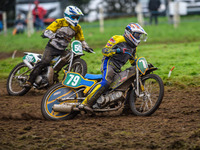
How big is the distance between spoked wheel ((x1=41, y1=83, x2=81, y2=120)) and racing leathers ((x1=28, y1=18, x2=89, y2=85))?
2.30m

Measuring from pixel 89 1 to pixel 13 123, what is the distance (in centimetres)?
2813

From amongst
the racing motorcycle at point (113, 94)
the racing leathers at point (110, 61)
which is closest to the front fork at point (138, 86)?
the racing motorcycle at point (113, 94)

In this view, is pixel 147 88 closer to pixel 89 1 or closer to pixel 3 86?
pixel 3 86

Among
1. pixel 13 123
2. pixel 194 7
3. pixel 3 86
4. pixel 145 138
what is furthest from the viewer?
pixel 194 7

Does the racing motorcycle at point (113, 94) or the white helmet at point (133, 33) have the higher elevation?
the white helmet at point (133, 33)

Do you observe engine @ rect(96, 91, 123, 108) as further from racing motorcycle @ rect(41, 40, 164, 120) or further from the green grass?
the green grass

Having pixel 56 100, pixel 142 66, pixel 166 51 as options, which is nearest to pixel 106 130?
pixel 142 66

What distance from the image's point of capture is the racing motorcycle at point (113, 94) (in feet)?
23.3

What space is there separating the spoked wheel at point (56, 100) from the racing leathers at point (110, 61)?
32 cm

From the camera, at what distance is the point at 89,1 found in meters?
34.2

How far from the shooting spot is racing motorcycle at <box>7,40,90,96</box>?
9.32m

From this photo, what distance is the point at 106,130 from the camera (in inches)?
244

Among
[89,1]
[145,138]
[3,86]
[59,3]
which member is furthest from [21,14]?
[145,138]

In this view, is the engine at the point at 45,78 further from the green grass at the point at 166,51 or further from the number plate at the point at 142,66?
the number plate at the point at 142,66
